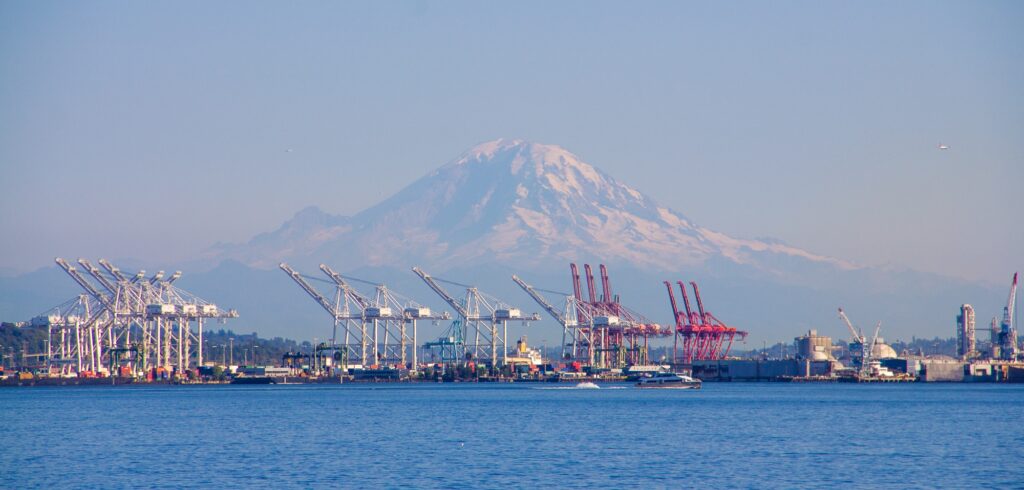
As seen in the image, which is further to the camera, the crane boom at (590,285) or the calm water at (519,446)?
the crane boom at (590,285)

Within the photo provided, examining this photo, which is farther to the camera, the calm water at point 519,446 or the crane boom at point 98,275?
the crane boom at point 98,275

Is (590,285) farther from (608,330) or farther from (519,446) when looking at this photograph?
(519,446)

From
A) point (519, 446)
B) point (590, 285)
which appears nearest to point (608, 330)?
point (590, 285)

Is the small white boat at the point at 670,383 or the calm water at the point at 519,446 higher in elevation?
the calm water at the point at 519,446

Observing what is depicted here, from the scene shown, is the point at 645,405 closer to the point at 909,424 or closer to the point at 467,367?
the point at 909,424

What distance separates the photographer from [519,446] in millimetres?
52938

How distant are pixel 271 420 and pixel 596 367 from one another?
111 m

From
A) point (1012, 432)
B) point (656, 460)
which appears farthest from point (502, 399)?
point (656, 460)

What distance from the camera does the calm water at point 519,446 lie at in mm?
41719

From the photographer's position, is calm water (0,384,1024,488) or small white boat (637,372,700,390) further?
small white boat (637,372,700,390)

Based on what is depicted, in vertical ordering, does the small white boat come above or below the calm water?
below

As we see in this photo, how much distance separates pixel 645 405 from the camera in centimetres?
8919

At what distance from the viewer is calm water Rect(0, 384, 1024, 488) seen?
41719 mm

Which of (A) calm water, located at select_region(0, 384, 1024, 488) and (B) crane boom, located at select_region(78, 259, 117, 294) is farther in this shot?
(B) crane boom, located at select_region(78, 259, 117, 294)
